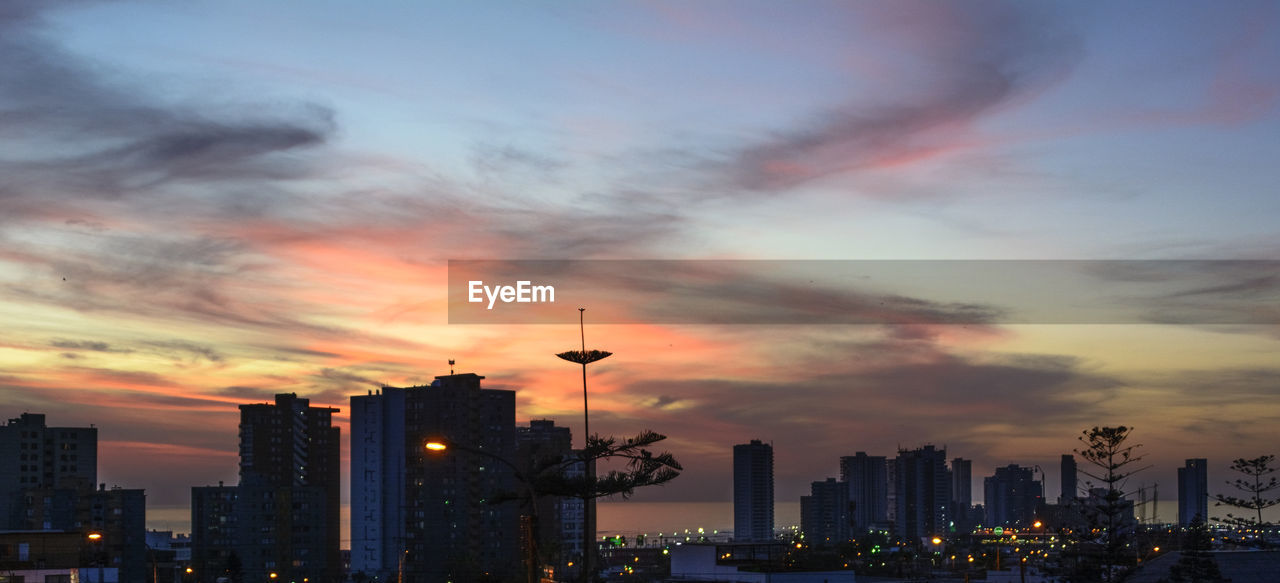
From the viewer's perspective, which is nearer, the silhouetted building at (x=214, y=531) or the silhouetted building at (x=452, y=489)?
the silhouetted building at (x=214, y=531)

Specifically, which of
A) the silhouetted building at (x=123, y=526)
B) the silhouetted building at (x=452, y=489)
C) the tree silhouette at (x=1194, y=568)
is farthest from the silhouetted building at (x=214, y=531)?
the tree silhouette at (x=1194, y=568)

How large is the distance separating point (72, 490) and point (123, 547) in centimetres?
1062

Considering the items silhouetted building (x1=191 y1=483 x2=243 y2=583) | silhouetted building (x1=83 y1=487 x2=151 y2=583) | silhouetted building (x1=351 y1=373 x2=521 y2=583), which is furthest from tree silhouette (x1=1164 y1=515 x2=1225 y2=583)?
silhouetted building (x1=191 y1=483 x2=243 y2=583)

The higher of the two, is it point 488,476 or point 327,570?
point 488,476

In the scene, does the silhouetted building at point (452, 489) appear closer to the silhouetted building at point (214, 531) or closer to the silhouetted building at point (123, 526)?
the silhouetted building at point (214, 531)

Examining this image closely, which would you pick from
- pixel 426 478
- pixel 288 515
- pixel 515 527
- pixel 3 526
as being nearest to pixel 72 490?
pixel 3 526

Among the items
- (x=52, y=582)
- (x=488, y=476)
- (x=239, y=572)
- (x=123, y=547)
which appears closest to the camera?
(x=52, y=582)

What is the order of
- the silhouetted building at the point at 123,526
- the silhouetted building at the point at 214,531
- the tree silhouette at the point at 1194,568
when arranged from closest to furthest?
the tree silhouette at the point at 1194,568, the silhouetted building at the point at 123,526, the silhouetted building at the point at 214,531

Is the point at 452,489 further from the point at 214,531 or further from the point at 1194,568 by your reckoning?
the point at 1194,568

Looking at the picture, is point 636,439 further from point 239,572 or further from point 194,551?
point 194,551

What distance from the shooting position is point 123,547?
174 metres

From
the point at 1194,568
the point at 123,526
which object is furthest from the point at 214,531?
the point at 1194,568

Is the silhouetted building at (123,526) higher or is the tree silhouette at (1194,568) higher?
the tree silhouette at (1194,568)

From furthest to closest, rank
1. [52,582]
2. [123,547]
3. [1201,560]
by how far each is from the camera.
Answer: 1. [123,547]
2. [52,582]
3. [1201,560]
